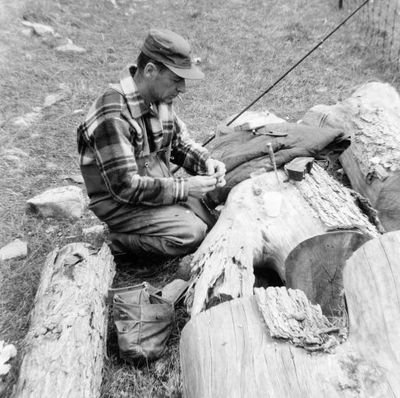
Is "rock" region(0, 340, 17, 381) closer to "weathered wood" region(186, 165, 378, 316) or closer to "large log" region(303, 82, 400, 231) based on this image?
"weathered wood" region(186, 165, 378, 316)

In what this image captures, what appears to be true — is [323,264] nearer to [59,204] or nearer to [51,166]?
[59,204]

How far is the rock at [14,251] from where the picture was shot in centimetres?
382

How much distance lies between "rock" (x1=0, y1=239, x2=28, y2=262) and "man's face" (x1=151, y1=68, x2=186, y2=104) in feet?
5.44

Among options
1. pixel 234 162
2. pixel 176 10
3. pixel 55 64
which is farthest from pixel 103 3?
pixel 234 162

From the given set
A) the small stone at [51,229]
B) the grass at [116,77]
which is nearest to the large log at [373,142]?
the grass at [116,77]

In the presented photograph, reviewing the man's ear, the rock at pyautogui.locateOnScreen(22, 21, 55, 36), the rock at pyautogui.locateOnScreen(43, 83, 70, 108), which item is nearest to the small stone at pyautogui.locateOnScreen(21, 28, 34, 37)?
the rock at pyautogui.locateOnScreen(22, 21, 55, 36)

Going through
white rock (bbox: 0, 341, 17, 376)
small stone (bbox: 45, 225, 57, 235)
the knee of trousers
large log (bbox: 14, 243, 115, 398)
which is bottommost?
small stone (bbox: 45, 225, 57, 235)

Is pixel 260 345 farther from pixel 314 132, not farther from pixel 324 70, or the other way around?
pixel 324 70

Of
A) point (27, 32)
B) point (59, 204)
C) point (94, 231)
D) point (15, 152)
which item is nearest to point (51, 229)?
point (59, 204)

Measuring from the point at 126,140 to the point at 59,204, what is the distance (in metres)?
1.35

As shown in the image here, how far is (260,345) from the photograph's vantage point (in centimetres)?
218

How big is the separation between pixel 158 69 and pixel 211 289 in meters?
1.47

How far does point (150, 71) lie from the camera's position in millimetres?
3188

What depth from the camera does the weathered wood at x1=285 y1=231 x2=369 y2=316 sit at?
9.30 feet
